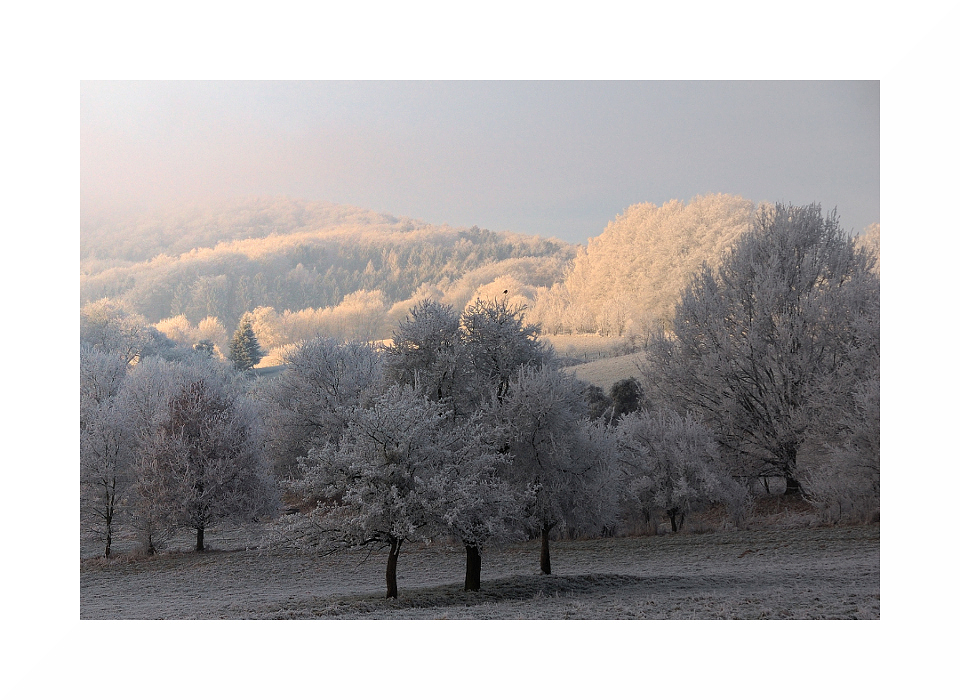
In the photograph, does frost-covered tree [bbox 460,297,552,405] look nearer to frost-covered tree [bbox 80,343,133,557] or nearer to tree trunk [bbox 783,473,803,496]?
frost-covered tree [bbox 80,343,133,557]

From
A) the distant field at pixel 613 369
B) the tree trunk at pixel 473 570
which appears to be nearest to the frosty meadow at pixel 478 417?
the tree trunk at pixel 473 570

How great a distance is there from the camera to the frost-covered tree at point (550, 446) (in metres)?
10.3

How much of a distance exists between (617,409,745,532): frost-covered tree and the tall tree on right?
3.75 feet

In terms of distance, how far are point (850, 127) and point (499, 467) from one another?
7717 millimetres

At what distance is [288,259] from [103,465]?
7.78m

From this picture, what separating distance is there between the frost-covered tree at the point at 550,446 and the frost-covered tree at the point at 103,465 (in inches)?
442

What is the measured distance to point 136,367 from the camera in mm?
21188

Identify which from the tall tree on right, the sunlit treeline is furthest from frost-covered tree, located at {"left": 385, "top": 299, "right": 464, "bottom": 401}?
the tall tree on right

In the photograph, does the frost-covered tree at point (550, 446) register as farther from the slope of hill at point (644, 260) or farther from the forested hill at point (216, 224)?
the forested hill at point (216, 224)

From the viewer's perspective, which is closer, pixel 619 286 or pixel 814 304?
pixel 814 304

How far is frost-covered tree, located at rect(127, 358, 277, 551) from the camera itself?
666 inches
